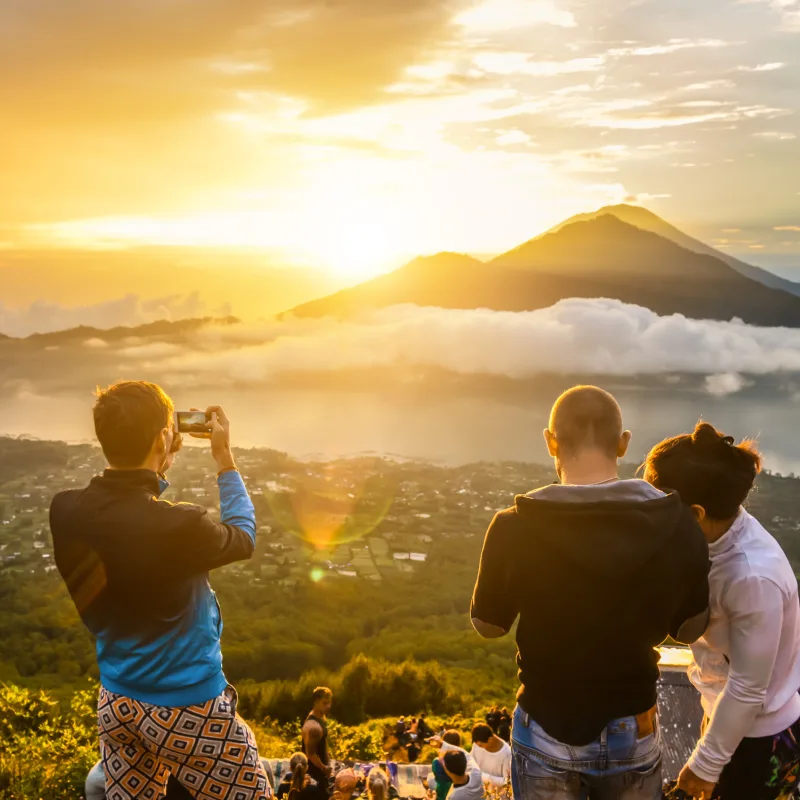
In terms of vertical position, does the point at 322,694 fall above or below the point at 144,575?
below

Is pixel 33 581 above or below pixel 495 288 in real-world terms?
below

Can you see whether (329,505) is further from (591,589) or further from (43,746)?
(591,589)

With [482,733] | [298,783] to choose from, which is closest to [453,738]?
[482,733]

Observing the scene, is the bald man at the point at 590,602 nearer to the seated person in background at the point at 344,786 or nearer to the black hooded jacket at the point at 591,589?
the black hooded jacket at the point at 591,589

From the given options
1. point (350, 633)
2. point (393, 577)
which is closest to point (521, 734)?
point (350, 633)

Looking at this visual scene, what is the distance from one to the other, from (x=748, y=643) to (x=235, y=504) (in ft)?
5.29

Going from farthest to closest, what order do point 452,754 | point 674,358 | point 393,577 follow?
point 674,358 < point 393,577 < point 452,754

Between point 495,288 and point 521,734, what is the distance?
138772 mm

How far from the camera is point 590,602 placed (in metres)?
1.89

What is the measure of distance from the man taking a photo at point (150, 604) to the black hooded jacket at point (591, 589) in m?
0.87

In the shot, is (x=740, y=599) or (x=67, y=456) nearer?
(x=740, y=599)

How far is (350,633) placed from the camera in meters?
37.1

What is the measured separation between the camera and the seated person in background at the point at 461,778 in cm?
408

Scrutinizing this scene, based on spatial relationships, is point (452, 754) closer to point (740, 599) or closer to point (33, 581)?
point (740, 599)
